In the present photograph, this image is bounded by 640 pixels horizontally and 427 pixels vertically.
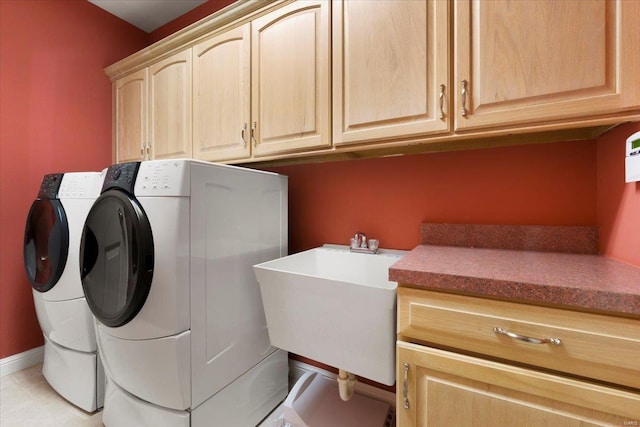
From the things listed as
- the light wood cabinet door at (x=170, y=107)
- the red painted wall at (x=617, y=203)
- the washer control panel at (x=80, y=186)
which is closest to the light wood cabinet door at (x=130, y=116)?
the light wood cabinet door at (x=170, y=107)

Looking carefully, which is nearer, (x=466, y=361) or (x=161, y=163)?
(x=466, y=361)

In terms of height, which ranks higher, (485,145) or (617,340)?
(485,145)

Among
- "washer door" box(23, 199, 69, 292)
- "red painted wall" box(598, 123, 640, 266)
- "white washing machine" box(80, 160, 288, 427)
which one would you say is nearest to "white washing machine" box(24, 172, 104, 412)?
"washer door" box(23, 199, 69, 292)

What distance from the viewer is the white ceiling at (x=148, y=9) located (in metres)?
2.26

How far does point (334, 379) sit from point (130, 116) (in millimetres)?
2466

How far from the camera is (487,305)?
75 centimetres

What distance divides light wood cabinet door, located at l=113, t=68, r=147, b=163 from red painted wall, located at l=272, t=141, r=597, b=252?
47.2 inches

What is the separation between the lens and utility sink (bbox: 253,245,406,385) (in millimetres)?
954

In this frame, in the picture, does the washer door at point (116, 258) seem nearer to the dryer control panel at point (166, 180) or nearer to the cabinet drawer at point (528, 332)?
the dryer control panel at point (166, 180)

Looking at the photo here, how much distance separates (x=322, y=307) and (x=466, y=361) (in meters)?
0.51

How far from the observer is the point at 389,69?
3.81 feet

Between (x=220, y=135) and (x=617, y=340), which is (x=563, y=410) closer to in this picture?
(x=617, y=340)

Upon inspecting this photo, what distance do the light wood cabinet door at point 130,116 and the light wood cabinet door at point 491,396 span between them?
7.53ft

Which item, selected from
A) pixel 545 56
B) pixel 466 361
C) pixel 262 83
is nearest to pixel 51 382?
pixel 262 83
